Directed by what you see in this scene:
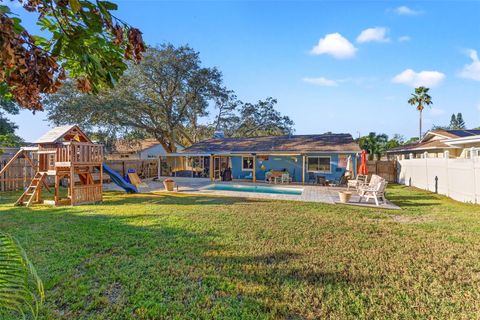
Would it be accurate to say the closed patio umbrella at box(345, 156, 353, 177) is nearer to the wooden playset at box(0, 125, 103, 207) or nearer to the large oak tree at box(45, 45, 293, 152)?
the wooden playset at box(0, 125, 103, 207)

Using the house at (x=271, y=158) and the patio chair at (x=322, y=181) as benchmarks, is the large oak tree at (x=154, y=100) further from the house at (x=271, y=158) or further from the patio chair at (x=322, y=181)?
the patio chair at (x=322, y=181)

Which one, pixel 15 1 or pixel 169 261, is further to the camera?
pixel 169 261

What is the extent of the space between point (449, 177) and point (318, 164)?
26.2 ft

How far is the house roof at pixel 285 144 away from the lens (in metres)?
19.3

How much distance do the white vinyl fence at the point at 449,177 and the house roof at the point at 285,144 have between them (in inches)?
162

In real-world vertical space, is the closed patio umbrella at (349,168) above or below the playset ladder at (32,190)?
above

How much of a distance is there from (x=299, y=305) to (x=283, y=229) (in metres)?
3.62

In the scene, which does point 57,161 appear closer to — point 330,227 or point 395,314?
point 330,227

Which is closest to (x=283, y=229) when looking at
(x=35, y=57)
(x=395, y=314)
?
(x=395, y=314)

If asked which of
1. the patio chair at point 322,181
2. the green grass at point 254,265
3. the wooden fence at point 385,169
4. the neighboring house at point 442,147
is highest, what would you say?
the neighboring house at point 442,147

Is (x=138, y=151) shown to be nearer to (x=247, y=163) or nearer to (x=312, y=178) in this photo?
(x=247, y=163)

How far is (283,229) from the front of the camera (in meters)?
7.16

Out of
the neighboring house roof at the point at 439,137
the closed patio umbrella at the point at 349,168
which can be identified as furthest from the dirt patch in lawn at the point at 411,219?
the neighboring house roof at the point at 439,137

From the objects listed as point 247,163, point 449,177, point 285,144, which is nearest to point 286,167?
point 285,144
